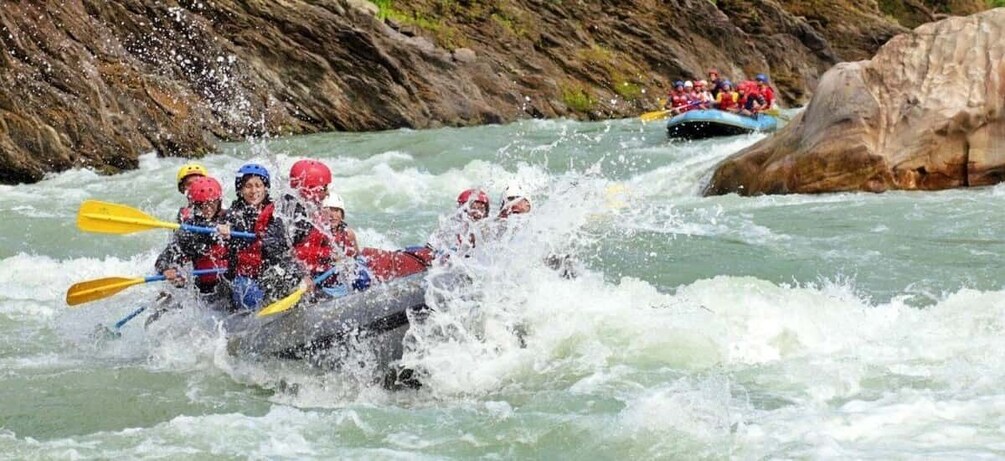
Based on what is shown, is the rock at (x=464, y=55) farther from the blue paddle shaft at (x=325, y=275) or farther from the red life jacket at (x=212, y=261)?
the blue paddle shaft at (x=325, y=275)

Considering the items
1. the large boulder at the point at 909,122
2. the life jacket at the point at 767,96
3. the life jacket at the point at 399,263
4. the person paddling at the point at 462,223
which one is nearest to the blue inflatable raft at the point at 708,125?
the life jacket at the point at 767,96

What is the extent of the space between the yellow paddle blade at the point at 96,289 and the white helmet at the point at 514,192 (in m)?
2.06

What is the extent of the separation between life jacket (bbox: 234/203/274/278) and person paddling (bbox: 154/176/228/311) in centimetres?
16

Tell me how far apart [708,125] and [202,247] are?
12.9m

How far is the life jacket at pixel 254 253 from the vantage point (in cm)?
689

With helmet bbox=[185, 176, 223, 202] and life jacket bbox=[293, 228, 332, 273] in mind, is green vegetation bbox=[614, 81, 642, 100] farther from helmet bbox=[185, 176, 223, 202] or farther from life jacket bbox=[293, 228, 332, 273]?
life jacket bbox=[293, 228, 332, 273]

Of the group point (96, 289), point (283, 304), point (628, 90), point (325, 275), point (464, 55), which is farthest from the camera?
point (628, 90)

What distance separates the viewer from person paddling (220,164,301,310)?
6.79m

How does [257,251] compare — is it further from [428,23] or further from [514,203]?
[428,23]

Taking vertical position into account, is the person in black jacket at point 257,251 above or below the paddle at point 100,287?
above

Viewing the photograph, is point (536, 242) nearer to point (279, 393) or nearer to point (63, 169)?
point (279, 393)

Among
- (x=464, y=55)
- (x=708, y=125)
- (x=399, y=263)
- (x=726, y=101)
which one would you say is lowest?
(x=708, y=125)

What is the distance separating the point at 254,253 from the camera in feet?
23.0

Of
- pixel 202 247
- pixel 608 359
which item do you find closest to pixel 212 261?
pixel 202 247
